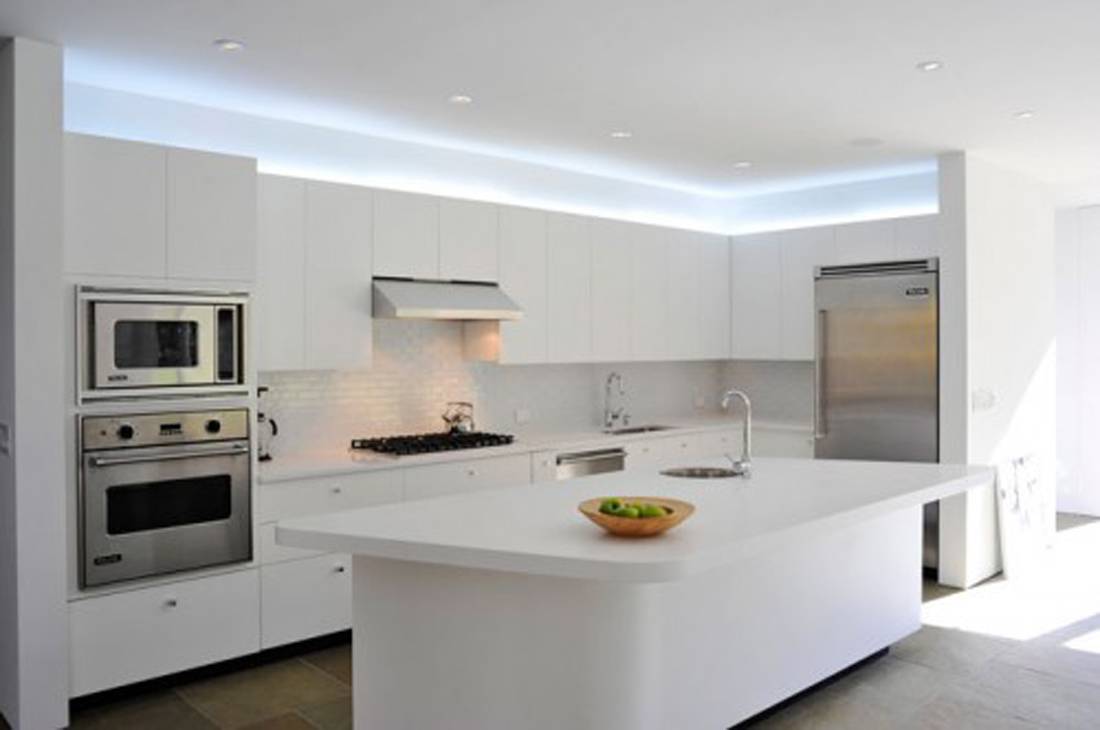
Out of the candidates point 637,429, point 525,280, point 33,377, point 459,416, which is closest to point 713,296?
point 637,429

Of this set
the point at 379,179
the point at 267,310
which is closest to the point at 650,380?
the point at 379,179

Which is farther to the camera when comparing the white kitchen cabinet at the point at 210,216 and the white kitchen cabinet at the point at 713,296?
the white kitchen cabinet at the point at 713,296

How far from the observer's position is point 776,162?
6.27 m

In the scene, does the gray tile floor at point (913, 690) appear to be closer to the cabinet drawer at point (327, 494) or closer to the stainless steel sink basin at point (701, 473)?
the cabinet drawer at point (327, 494)

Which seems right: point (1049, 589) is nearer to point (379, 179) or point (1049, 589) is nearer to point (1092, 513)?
point (1092, 513)

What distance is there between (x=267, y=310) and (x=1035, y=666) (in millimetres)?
4155

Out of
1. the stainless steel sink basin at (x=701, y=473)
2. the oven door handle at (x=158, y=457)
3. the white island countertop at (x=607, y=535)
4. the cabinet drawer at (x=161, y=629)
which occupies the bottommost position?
the cabinet drawer at (x=161, y=629)

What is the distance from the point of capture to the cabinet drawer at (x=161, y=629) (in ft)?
12.8

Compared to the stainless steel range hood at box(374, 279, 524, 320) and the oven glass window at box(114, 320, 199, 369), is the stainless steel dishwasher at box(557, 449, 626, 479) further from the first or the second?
the oven glass window at box(114, 320, 199, 369)

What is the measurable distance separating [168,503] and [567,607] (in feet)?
7.13

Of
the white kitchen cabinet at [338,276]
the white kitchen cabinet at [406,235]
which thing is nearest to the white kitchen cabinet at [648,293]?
the white kitchen cabinet at [406,235]

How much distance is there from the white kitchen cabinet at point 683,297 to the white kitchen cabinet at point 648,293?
0.04m

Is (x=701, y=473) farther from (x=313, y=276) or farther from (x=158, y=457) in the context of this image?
(x=158, y=457)

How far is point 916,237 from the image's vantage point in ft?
20.6
